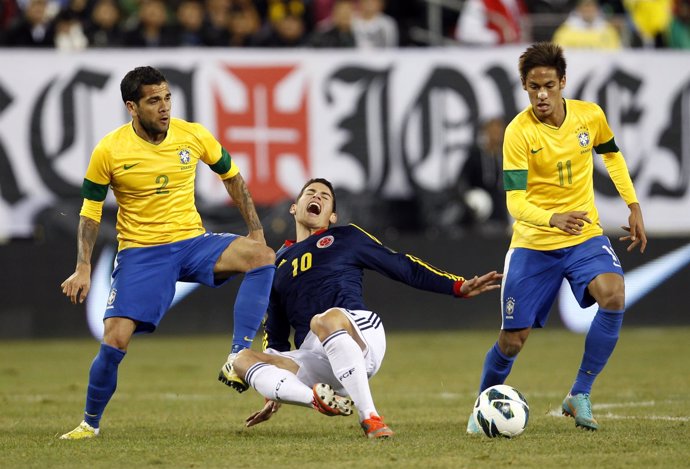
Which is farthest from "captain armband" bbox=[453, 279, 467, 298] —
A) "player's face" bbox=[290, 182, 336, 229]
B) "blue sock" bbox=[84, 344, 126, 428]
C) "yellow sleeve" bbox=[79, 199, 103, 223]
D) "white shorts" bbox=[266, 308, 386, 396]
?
"yellow sleeve" bbox=[79, 199, 103, 223]

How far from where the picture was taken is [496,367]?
28.2ft

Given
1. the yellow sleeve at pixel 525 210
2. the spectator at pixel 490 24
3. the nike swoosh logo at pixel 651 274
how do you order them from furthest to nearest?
the spectator at pixel 490 24
the nike swoosh logo at pixel 651 274
the yellow sleeve at pixel 525 210

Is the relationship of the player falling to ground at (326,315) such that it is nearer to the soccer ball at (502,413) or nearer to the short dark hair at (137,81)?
the soccer ball at (502,413)

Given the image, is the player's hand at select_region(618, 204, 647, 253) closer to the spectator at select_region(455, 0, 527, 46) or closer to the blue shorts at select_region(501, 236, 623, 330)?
the blue shorts at select_region(501, 236, 623, 330)

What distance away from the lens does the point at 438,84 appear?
1653cm

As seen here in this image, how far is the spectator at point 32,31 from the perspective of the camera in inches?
639

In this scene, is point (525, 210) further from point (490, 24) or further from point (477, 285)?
point (490, 24)

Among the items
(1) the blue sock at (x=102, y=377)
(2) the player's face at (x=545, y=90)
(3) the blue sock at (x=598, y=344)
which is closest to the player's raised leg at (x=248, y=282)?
(1) the blue sock at (x=102, y=377)

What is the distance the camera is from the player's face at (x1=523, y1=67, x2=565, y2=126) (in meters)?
8.23

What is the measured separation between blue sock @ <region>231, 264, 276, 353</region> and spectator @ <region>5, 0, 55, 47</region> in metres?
8.94

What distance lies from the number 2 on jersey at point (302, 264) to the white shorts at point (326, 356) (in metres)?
0.45

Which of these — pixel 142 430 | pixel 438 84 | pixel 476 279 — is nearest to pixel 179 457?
pixel 142 430

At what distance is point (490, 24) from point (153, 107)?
1010 centimetres

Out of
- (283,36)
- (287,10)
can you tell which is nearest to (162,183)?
(283,36)
